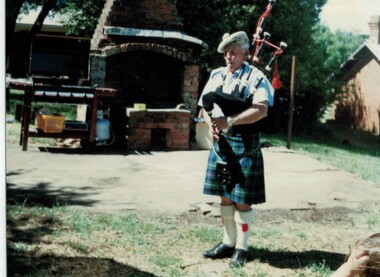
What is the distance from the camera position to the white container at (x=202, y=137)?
8007 millimetres

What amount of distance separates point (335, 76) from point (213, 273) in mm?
12208

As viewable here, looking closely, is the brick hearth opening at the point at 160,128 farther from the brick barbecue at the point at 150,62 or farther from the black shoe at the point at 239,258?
the black shoe at the point at 239,258

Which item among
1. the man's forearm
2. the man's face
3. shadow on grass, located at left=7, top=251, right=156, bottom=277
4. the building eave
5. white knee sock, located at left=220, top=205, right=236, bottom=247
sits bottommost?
shadow on grass, located at left=7, top=251, right=156, bottom=277

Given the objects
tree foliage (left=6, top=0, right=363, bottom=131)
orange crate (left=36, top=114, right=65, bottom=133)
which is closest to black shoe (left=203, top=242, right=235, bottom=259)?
orange crate (left=36, top=114, right=65, bottom=133)

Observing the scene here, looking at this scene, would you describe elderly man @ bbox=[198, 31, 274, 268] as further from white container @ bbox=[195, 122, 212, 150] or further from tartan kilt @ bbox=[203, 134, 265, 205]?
white container @ bbox=[195, 122, 212, 150]

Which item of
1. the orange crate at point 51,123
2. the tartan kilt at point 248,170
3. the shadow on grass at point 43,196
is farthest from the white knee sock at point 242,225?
the orange crate at point 51,123

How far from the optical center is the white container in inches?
315

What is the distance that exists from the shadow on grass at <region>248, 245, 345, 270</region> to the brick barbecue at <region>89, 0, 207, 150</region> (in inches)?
185

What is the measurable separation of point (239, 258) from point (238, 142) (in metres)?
0.74

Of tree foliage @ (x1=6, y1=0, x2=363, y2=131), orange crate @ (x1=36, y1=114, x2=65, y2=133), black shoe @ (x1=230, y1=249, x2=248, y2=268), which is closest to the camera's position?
black shoe @ (x1=230, y1=249, x2=248, y2=268)

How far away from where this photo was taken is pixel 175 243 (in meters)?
3.45

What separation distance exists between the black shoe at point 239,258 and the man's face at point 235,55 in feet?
3.81

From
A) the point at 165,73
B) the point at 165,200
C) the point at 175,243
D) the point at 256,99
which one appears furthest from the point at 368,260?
the point at 165,73

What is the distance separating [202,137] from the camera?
806 cm
